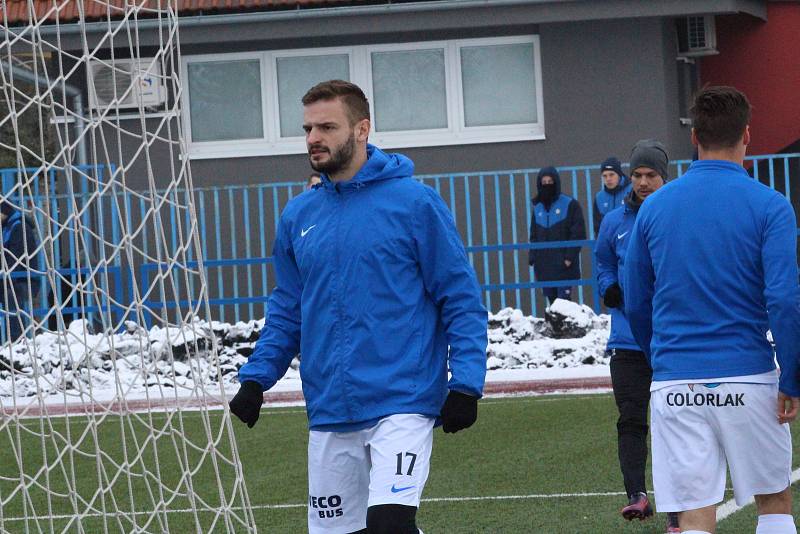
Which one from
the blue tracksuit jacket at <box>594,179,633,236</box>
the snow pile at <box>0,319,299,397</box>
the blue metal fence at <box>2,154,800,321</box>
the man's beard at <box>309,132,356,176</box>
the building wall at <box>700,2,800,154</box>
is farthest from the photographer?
the building wall at <box>700,2,800,154</box>

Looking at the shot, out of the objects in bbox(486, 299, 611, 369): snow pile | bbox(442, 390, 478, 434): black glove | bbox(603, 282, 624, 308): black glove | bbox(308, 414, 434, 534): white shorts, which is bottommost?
bbox(486, 299, 611, 369): snow pile

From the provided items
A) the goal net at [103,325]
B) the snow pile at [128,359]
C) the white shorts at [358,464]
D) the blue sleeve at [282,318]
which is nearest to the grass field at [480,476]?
the goal net at [103,325]

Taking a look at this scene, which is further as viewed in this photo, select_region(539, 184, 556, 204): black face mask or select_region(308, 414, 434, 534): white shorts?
select_region(539, 184, 556, 204): black face mask

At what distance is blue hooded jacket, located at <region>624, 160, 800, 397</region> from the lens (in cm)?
484

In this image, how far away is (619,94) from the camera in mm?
19969

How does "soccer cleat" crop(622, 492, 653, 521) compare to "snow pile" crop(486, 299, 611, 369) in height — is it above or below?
below

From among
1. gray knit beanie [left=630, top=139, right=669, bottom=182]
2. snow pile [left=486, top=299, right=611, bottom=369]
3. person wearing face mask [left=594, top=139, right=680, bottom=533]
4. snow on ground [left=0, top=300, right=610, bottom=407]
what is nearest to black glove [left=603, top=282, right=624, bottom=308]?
person wearing face mask [left=594, top=139, right=680, bottom=533]

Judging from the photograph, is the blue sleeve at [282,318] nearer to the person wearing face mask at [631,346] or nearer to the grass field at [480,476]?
the grass field at [480,476]

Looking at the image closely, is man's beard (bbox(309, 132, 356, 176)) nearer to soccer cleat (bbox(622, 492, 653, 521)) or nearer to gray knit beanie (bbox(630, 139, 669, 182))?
gray knit beanie (bbox(630, 139, 669, 182))

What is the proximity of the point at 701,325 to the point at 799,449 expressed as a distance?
184 inches

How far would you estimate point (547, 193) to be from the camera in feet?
54.6

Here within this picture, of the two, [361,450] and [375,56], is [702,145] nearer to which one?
[361,450]

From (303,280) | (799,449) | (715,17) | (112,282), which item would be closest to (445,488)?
(799,449)

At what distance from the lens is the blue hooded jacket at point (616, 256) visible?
739 cm
